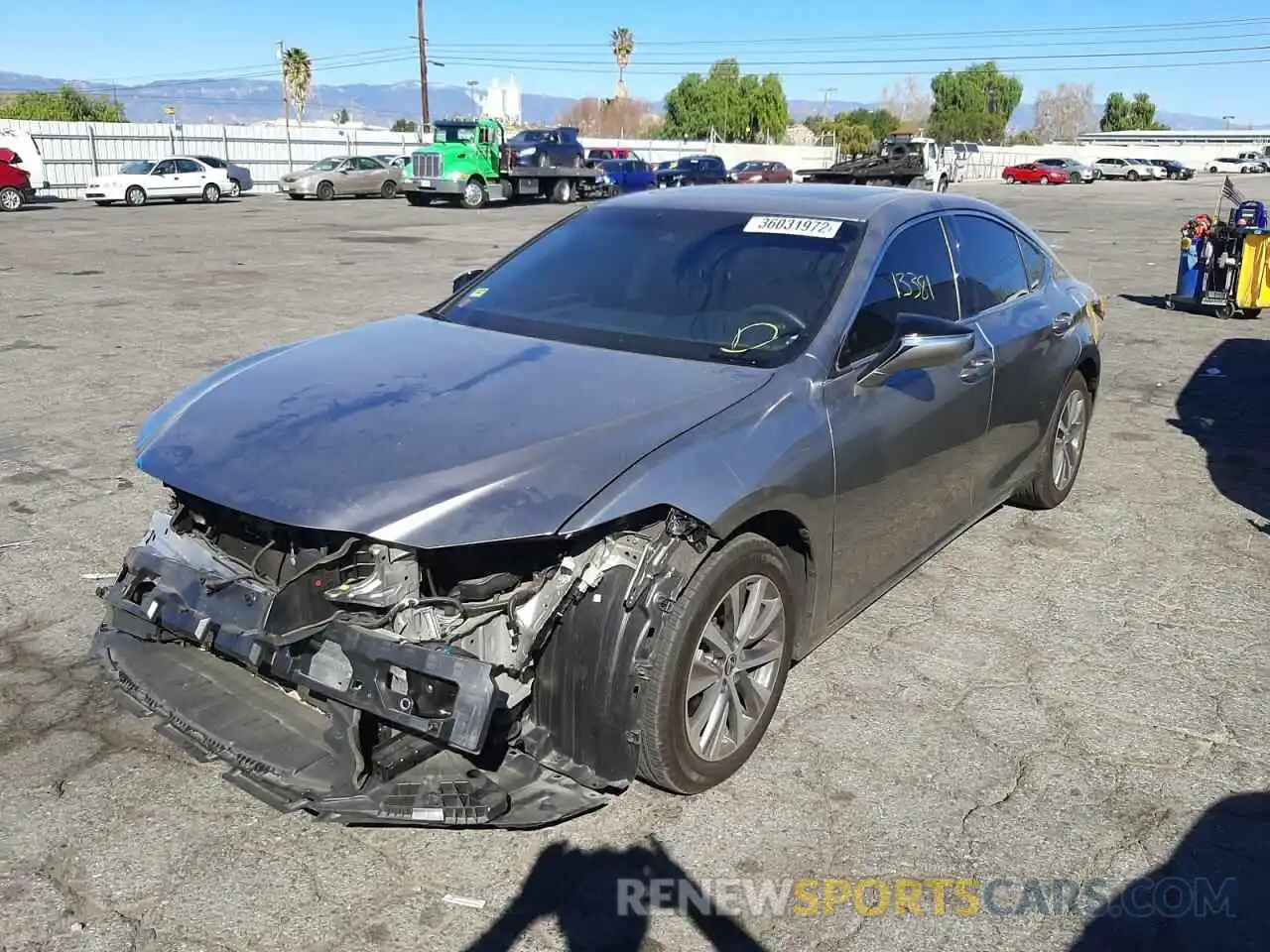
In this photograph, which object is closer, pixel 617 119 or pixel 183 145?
pixel 183 145

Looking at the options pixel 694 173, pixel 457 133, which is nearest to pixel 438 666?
pixel 457 133

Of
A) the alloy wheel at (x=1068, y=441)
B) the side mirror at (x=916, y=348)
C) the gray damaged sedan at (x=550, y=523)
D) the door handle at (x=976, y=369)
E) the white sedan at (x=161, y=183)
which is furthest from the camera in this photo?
the white sedan at (x=161, y=183)

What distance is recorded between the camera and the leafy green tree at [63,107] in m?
49.1

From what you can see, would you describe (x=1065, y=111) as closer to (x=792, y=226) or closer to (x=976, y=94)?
(x=976, y=94)

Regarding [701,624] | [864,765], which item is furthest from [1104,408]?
A: [701,624]

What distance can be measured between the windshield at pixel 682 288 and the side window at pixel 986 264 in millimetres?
873

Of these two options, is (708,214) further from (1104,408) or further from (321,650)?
(1104,408)

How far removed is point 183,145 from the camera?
42.3m

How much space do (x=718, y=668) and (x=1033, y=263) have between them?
3387 millimetres

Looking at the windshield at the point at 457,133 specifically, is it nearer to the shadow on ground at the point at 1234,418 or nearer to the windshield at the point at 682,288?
the shadow on ground at the point at 1234,418

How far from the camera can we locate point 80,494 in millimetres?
5910

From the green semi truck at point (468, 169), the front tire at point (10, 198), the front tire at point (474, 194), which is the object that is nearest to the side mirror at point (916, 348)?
the green semi truck at point (468, 169)

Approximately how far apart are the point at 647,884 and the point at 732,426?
4.42 ft
